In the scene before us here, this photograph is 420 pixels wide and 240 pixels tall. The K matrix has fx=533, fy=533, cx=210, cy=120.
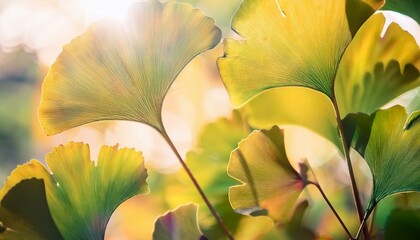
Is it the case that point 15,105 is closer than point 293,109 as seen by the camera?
No

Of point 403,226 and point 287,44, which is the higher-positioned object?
point 287,44

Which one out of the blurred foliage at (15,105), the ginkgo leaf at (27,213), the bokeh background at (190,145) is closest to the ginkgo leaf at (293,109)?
the bokeh background at (190,145)

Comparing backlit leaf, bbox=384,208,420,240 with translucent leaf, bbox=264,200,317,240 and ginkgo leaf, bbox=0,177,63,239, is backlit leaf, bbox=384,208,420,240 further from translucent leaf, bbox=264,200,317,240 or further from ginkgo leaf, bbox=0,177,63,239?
ginkgo leaf, bbox=0,177,63,239

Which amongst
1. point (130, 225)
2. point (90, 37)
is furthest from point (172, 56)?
point (130, 225)

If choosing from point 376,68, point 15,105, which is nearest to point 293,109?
point 376,68

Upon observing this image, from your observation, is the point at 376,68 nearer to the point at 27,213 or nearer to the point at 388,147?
the point at 388,147

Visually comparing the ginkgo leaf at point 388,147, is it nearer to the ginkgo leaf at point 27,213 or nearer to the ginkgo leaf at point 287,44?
the ginkgo leaf at point 287,44

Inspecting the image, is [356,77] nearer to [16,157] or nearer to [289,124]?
[289,124]
